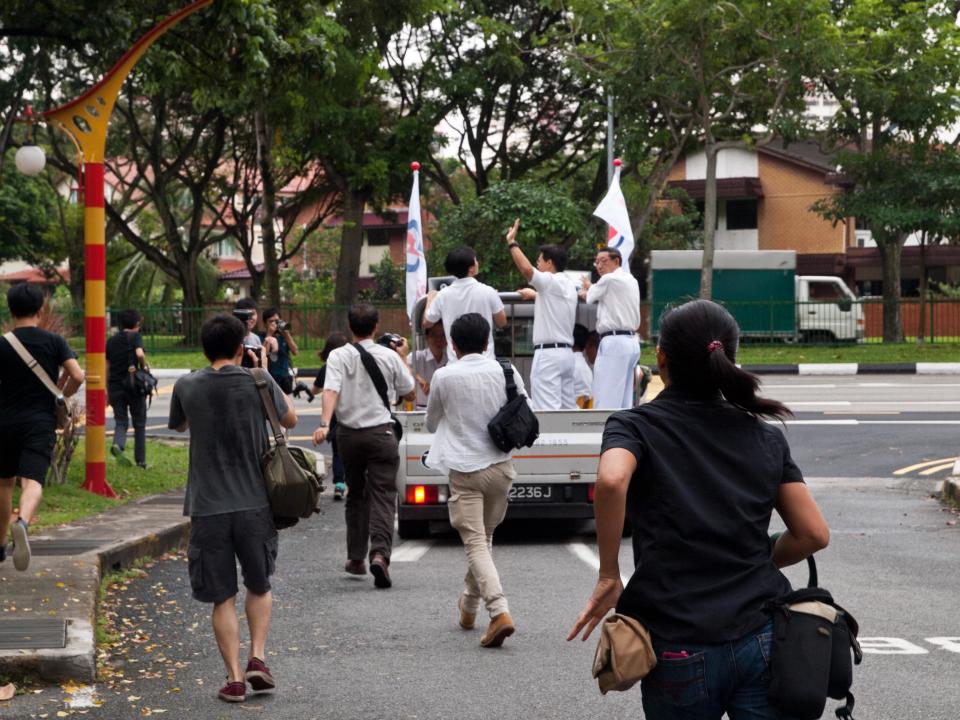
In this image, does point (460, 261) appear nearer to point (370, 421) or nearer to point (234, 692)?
point (370, 421)

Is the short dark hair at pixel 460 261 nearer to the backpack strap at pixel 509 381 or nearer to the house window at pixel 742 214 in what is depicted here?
the backpack strap at pixel 509 381

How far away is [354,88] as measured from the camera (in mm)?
31750

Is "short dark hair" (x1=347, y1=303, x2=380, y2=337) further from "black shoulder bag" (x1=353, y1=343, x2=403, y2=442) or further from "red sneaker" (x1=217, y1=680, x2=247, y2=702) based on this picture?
"red sneaker" (x1=217, y1=680, x2=247, y2=702)

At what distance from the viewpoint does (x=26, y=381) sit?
29.7 feet

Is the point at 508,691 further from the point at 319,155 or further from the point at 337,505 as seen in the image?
the point at 319,155

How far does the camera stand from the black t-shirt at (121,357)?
1549 cm

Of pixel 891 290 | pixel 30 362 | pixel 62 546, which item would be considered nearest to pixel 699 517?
pixel 30 362

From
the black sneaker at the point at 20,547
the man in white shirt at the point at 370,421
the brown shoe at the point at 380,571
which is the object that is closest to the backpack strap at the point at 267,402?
the man in white shirt at the point at 370,421

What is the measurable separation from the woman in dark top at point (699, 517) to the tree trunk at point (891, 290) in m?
33.6

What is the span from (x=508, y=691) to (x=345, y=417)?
3181mm

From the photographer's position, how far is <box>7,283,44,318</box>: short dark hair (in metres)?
9.12

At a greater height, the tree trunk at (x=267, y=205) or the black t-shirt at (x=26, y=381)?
the tree trunk at (x=267, y=205)

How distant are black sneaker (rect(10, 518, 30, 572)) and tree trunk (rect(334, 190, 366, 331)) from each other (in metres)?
28.5

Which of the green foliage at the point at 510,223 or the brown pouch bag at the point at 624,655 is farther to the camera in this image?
the green foliage at the point at 510,223
